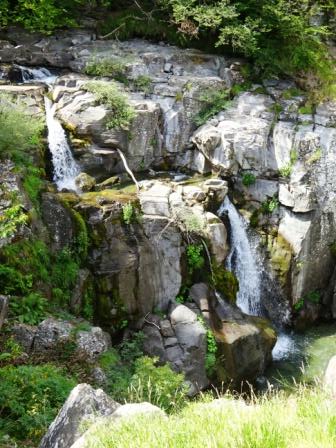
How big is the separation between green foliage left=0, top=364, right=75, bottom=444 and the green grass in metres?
2.23

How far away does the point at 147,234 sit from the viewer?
35.4ft

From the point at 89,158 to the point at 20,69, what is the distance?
4.31m

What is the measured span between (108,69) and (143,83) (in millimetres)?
1121

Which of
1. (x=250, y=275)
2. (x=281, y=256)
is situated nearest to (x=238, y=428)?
(x=250, y=275)

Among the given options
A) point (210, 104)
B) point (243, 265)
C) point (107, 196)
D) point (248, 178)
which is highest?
point (210, 104)

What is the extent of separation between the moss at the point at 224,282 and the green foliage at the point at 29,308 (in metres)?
4.56

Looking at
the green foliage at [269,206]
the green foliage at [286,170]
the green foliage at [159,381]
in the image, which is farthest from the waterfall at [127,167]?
the green foliage at [159,381]

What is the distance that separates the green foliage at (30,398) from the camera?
19.1 feet

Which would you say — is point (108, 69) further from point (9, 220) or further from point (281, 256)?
point (9, 220)

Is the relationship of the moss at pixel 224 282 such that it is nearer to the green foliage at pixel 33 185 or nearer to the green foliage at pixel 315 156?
the green foliage at pixel 315 156

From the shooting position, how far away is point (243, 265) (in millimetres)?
13227

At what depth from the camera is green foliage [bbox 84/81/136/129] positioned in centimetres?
1262

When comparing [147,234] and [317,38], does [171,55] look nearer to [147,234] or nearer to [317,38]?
[317,38]

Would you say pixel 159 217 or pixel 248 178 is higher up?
pixel 248 178
